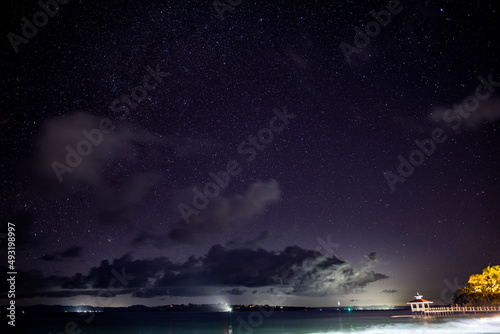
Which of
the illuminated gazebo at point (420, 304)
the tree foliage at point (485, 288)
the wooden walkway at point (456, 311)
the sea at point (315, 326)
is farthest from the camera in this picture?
the illuminated gazebo at point (420, 304)

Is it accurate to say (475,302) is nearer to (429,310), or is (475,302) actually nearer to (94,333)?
(429,310)

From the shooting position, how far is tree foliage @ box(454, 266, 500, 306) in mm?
49031

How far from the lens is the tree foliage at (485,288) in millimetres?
49031

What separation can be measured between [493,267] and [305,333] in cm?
2941

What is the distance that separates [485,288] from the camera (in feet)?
164

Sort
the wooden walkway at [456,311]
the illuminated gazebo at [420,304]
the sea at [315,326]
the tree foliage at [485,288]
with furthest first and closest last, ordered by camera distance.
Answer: the illuminated gazebo at [420,304], the tree foliage at [485,288], the wooden walkway at [456,311], the sea at [315,326]

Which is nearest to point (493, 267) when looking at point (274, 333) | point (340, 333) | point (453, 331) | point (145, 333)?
point (453, 331)

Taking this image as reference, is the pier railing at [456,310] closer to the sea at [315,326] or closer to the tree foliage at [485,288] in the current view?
the tree foliage at [485,288]

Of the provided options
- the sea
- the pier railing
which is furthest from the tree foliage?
the sea

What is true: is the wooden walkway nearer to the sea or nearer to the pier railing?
the pier railing

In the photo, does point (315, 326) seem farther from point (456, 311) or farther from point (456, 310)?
point (456, 310)

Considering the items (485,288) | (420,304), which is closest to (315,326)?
(420,304)

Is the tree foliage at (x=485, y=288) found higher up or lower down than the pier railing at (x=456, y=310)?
higher up

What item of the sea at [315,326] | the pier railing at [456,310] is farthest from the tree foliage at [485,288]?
the sea at [315,326]
